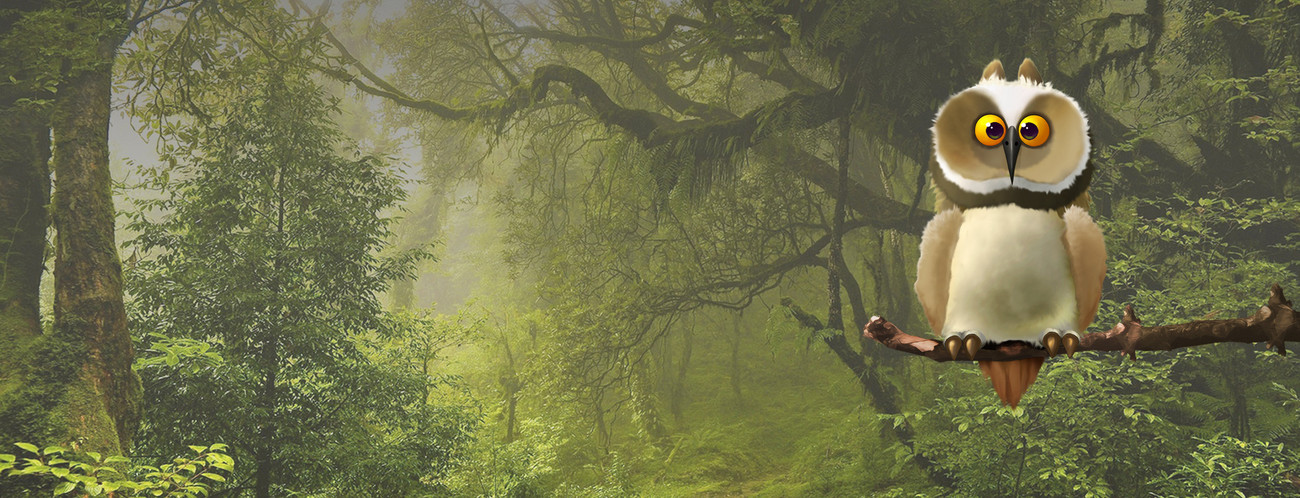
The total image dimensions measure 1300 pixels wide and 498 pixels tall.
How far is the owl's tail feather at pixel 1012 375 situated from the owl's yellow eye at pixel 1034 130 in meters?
0.31

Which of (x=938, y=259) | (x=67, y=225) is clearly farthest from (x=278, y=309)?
(x=938, y=259)

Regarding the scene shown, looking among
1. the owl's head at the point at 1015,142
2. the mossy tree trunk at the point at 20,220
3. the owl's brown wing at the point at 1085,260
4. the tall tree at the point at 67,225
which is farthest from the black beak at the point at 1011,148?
the mossy tree trunk at the point at 20,220

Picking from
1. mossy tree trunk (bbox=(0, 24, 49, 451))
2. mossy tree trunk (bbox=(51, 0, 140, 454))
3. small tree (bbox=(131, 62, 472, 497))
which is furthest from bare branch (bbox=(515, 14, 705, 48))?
mossy tree trunk (bbox=(0, 24, 49, 451))

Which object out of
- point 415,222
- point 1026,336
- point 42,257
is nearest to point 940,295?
point 1026,336

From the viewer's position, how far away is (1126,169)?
676 centimetres

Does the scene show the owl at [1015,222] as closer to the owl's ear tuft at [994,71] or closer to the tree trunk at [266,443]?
the owl's ear tuft at [994,71]

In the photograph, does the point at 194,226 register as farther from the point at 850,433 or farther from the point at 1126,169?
the point at 1126,169

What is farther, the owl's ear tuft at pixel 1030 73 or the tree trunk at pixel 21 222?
the tree trunk at pixel 21 222

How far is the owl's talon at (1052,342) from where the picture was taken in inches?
36.8

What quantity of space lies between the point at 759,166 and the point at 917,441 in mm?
4800

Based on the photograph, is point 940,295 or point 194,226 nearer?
point 940,295

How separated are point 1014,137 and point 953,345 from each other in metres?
0.31

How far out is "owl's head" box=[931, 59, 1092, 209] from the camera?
95 cm

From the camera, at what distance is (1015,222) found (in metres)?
1.07
